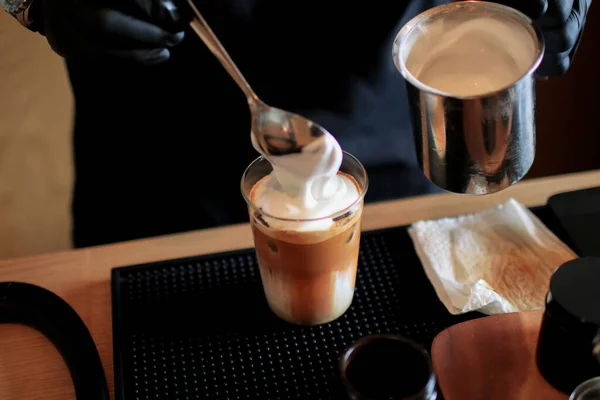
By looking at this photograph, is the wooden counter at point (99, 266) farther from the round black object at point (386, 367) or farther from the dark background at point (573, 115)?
the dark background at point (573, 115)

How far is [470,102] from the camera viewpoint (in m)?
0.64

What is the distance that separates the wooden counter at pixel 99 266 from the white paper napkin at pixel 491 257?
0.05 m

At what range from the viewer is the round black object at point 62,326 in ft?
2.56

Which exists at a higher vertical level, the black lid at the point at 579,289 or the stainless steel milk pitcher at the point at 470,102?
the stainless steel milk pitcher at the point at 470,102

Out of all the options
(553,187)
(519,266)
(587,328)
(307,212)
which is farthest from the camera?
(553,187)

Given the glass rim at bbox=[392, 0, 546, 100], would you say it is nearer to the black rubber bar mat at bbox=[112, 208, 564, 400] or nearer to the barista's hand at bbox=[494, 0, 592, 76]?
the barista's hand at bbox=[494, 0, 592, 76]

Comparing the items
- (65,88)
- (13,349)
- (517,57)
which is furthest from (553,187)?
(65,88)

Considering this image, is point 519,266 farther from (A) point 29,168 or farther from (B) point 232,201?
(A) point 29,168

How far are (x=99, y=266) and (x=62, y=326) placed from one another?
127mm

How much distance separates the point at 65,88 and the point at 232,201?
1.05m

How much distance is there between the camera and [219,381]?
79 cm

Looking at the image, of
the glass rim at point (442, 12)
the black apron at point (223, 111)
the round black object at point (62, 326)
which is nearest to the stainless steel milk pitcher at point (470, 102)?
the glass rim at point (442, 12)

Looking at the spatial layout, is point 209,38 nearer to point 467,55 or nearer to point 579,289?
point 467,55

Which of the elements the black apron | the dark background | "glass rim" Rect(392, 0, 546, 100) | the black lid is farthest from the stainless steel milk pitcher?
the dark background
